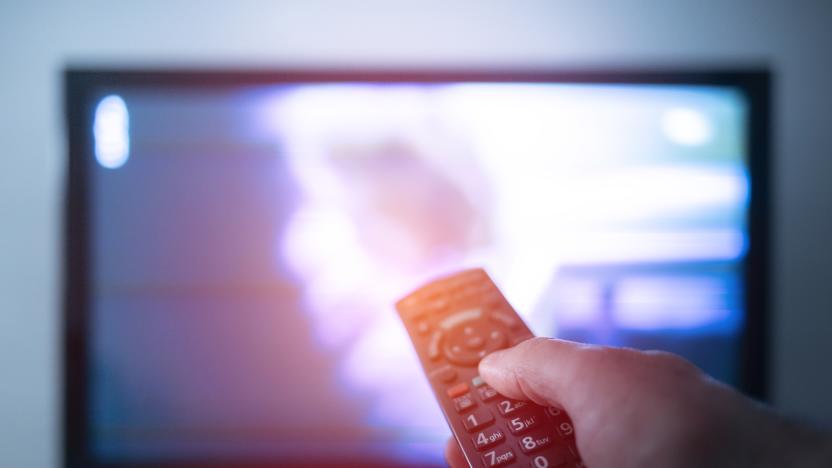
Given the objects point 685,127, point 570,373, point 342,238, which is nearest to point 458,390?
point 570,373

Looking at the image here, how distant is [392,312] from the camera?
0.72 meters

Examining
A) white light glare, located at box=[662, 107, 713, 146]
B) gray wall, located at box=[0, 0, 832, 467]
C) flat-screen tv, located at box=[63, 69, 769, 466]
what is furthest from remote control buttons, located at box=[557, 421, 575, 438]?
gray wall, located at box=[0, 0, 832, 467]

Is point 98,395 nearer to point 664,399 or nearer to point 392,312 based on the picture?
point 392,312

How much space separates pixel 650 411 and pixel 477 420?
0.50 ft

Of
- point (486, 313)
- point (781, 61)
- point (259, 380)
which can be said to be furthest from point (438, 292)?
point (781, 61)

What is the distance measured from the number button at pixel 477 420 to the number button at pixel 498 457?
0.03 metres

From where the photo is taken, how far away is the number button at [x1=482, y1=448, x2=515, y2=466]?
17.2 inches

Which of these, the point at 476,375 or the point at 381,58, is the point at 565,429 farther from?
the point at 381,58

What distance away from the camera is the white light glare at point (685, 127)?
2.38ft

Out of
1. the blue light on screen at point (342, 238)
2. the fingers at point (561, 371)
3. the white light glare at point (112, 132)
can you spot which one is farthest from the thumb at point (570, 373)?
the white light glare at point (112, 132)

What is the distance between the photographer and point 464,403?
484 millimetres

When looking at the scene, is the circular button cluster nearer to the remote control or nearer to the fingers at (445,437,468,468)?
the remote control

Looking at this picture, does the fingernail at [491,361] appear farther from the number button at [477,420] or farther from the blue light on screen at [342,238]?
the blue light on screen at [342,238]

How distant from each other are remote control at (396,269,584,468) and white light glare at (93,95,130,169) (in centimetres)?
45
